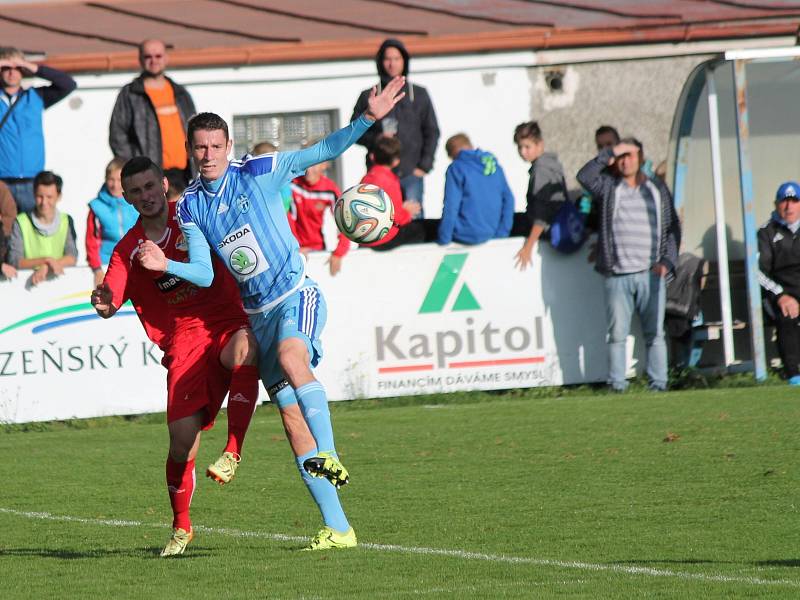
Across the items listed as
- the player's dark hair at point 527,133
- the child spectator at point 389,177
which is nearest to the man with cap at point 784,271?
the player's dark hair at point 527,133

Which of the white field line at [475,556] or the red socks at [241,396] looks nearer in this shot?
the white field line at [475,556]

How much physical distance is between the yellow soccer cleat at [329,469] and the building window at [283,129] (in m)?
14.0

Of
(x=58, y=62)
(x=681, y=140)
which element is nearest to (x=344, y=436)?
(x=681, y=140)

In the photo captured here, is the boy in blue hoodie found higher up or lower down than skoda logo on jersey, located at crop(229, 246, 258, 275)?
higher up

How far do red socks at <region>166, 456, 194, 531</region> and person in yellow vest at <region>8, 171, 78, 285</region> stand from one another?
5.82 m

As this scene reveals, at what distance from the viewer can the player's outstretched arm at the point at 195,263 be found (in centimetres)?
730

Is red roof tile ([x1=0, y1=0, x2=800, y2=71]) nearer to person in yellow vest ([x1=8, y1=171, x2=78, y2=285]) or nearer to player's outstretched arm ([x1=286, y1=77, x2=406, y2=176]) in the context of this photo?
person in yellow vest ([x1=8, y1=171, x2=78, y2=285])

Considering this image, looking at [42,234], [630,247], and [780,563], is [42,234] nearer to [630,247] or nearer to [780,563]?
[630,247]

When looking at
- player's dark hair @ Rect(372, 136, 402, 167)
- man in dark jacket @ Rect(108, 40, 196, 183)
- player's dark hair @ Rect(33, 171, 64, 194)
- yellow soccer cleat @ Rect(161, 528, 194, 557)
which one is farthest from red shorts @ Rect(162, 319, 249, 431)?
man in dark jacket @ Rect(108, 40, 196, 183)

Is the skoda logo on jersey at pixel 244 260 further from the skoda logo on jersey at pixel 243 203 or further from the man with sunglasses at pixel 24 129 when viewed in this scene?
the man with sunglasses at pixel 24 129

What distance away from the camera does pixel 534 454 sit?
10531 millimetres

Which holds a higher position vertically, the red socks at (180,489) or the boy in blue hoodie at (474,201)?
the boy in blue hoodie at (474,201)

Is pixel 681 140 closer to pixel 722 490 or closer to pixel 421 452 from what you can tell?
pixel 421 452

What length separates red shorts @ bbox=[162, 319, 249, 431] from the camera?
7637mm
